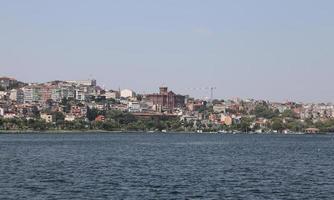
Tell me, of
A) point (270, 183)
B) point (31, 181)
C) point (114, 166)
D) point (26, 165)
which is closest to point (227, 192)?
point (270, 183)

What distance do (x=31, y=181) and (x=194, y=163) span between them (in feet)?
68.8

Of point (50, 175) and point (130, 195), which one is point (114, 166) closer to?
point (50, 175)

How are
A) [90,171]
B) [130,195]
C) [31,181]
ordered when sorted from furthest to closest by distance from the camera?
1. [90,171]
2. [31,181]
3. [130,195]

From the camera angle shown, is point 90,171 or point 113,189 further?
point 90,171

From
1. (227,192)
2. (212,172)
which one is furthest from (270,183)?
(212,172)

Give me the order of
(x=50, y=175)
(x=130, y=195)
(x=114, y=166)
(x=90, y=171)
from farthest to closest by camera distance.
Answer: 1. (x=114, y=166)
2. (x=90, y=171)
3. (x=50, y=175)
4. (x=130, y=195)

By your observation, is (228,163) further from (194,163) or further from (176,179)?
(176,179)

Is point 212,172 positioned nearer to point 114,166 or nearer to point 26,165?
point 114,166

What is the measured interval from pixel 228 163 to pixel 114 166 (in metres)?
10.3

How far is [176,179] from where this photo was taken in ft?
156

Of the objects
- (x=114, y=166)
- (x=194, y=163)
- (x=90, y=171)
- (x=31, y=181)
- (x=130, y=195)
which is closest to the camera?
(x=130, y=195)

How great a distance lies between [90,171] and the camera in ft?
176

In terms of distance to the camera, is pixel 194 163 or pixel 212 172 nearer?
pixel 212 172

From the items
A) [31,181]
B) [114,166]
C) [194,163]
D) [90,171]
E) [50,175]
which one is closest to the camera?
[31,181]
